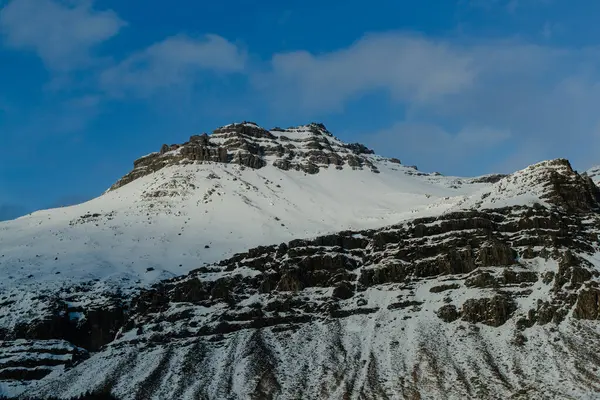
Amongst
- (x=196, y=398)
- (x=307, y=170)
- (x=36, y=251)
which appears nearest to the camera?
(x=196, y=398)

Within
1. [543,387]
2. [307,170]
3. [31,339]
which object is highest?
[307,170]

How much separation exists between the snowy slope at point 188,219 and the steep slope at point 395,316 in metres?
14.7

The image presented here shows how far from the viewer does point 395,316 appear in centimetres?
9294

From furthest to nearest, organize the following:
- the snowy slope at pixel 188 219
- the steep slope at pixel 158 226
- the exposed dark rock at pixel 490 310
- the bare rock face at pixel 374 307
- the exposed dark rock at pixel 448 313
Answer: the snowy slope at pixel 188 219 < the steep slope at pixel 158 226 < the exposed dark rock at pixel 448 313 < the exposed dark rock at pixel 490 310 < the bare rock face at pixel 374 307

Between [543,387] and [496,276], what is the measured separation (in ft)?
81.8

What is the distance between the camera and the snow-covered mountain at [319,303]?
79250 millimetres

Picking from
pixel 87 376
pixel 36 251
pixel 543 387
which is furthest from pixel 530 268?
pixel 36 251

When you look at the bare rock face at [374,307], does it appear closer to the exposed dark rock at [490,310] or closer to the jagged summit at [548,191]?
the exposed dark rock at [490,310]

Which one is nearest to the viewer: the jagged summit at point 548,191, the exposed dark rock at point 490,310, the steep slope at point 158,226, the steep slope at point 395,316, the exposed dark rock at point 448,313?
the steep slope at point 395,316

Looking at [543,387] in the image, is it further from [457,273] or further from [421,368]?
[457,273]

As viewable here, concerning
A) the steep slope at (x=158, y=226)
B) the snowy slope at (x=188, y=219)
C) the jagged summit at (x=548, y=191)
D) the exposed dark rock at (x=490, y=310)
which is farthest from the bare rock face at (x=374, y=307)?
the snowy slope at (x=188, y=219)

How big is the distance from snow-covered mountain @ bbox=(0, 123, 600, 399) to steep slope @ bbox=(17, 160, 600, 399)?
0.87 feet

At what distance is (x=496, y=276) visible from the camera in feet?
310

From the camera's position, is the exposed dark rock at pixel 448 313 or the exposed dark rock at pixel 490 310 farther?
the exposed dark rock at pixel 448 313
